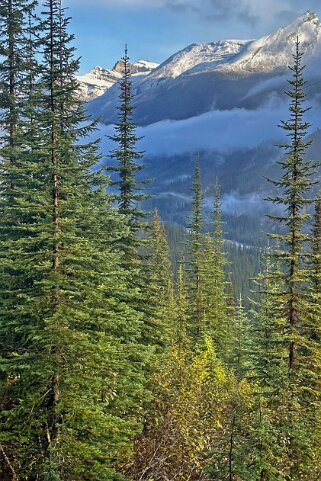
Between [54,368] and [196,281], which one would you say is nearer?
[54,368]

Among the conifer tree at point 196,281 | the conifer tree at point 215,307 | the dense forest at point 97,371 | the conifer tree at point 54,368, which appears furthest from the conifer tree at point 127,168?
the conifer tree at point 215,307

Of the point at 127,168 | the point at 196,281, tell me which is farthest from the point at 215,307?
the point at 127,168

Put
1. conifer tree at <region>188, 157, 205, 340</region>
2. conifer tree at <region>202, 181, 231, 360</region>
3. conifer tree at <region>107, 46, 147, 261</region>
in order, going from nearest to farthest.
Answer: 1. conifer tree at <region>107, 46, 147, 261</region>
2. conifer tree at <region>188, 157, 205, 340</region>
3. conifer tree at <region>202, 181, 231, 360</region>

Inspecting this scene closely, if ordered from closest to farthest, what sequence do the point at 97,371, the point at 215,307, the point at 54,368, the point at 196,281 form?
the point at 54,368 → the point at 97,371 → the point at 196,281 → the point at 215,307

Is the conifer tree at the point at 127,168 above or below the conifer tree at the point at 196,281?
above

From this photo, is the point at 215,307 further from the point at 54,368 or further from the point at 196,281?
the point at 54,368

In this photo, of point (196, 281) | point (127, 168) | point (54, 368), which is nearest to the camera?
point (54, 368)

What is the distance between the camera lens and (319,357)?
877 inches

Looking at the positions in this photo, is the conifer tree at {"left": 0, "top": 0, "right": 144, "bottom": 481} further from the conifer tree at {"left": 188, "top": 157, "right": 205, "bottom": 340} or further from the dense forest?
the conifer tree at {"left": 188, "top": 157, "right": 205, "bottom": 340}

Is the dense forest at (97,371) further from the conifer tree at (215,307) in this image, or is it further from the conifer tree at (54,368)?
the conifer tree at (215,307)

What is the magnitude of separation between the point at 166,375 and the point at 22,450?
6733 mm

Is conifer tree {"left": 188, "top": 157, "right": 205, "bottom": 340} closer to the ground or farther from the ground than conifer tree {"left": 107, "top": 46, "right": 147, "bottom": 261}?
closer to the ground

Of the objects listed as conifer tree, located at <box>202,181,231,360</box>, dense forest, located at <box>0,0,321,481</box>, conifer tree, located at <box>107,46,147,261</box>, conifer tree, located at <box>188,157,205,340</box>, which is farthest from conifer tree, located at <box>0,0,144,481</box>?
conifer tree, located at <box>202,181,231,360</box>

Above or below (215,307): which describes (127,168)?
above
